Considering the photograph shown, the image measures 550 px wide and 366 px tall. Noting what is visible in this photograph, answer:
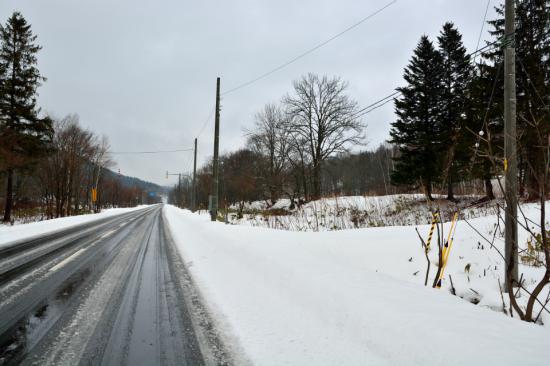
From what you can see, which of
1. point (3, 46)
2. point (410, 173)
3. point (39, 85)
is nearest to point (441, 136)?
point (410, 173)

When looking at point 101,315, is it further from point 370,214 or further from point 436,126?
point 436,126

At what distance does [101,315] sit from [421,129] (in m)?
24.5

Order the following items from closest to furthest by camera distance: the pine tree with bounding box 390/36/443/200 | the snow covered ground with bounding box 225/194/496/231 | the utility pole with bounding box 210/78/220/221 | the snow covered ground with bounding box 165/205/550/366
A: the snow covered ground with bounding box 165/205/550/366 < the snow covered ground with bounding box 225/194/496/231 < the utility pole with bounding box 210/78/220/221 < the pine tree with bounding box 390/36/443/200

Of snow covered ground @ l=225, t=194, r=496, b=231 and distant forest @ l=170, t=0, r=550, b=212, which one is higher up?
distant forest @ l=170, t=0, r=550, b=212

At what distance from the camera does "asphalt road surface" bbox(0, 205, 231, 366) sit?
8.56 feet

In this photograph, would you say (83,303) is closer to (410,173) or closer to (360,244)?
(360,244)

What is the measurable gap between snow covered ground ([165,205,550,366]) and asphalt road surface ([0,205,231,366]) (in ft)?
1.32

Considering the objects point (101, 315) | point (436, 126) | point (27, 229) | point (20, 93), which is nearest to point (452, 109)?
point (436, 126)

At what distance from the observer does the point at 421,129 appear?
2278 cm

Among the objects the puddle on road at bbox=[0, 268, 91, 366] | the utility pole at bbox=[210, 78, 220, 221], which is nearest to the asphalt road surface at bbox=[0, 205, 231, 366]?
the puddle on road at bbox=[0, 268, 91, 366]

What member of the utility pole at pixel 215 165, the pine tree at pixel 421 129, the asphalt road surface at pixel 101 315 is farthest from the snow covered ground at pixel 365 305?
the pine tree at pixel 421 129

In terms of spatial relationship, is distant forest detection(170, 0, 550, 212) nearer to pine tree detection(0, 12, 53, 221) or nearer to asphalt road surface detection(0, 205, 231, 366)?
asphalt road surface detection(0, 205, 231, 366)

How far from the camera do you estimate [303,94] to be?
113ft

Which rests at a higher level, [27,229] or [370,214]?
[370,214]
